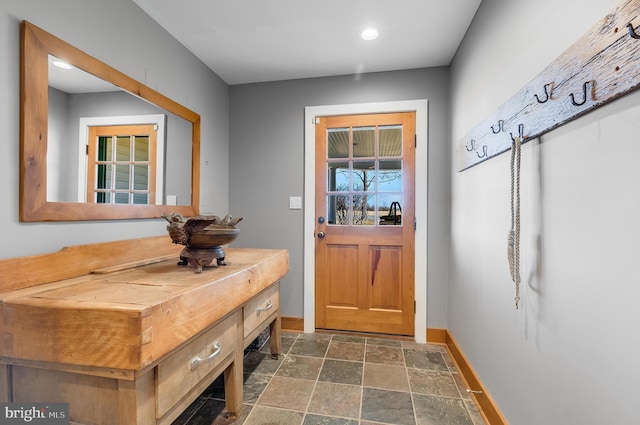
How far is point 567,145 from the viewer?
0.96m

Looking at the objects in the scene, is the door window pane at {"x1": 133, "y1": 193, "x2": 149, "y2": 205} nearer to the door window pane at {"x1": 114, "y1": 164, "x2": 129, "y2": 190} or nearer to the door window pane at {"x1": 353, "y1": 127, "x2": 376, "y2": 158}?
the door window pane at {"x1": 114, "y1": 164, "x2": 129, "y2": 190}

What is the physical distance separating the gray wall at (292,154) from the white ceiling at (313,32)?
14cm

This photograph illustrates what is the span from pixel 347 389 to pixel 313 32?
2.41 m

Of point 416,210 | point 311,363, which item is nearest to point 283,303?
point 311,363

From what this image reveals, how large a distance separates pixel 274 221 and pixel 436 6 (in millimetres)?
2049

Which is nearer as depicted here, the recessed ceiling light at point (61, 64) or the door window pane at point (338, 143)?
the recessed ceiling light at point (61, 64)

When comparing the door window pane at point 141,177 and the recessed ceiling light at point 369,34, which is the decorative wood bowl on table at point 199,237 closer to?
the door window pane at point 141,177

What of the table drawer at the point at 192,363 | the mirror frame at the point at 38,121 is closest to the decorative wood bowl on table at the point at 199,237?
the table drawer at the point at 192,363

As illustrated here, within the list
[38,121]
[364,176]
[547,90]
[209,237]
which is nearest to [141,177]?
[38,121]

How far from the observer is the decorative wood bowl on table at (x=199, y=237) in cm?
149

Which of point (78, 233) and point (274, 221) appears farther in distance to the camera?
point (274, 221)

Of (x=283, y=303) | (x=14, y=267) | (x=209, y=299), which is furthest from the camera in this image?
(x=283, y=303)

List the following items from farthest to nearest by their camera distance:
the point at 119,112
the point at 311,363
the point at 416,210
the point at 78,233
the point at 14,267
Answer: the point at 416,210 → the point at 311,363 → the point at 119,112 → the point at 78,233 → the point at 14,267

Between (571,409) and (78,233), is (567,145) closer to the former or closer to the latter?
(571,409)
